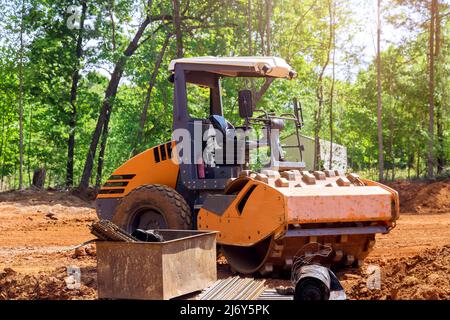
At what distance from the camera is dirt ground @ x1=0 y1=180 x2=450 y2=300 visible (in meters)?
7.49

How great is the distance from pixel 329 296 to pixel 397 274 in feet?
6.80

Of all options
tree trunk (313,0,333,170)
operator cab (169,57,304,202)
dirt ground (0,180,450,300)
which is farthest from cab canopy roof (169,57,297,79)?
tree trunk (313,0,333,170)

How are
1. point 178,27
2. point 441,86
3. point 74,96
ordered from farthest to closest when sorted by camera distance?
point 74,96 < point 441,86 < point 178,27

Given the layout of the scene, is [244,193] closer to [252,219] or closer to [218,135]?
[252,219]

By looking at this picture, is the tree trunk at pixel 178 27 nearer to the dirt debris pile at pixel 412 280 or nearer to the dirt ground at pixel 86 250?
the dirt ground at pixel 86 250

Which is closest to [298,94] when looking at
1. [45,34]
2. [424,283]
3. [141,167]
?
[45,34]

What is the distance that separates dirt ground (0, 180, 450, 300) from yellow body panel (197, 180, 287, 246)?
0.77 meters

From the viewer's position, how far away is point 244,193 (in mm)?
8102

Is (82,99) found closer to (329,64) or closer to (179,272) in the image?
(329,64)

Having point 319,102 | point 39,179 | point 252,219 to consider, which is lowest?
point 252,219

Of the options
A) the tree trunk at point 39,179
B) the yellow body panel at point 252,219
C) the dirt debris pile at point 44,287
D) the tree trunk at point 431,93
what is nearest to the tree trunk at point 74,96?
the tree trunk at point 39,179

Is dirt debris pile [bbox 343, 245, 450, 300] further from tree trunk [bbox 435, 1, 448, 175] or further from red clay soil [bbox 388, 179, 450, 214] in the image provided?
tree trunk [bbox 435, 1, 448, 175]

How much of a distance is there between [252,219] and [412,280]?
1904mm

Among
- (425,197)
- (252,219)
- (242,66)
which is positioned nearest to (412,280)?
(252,219)
